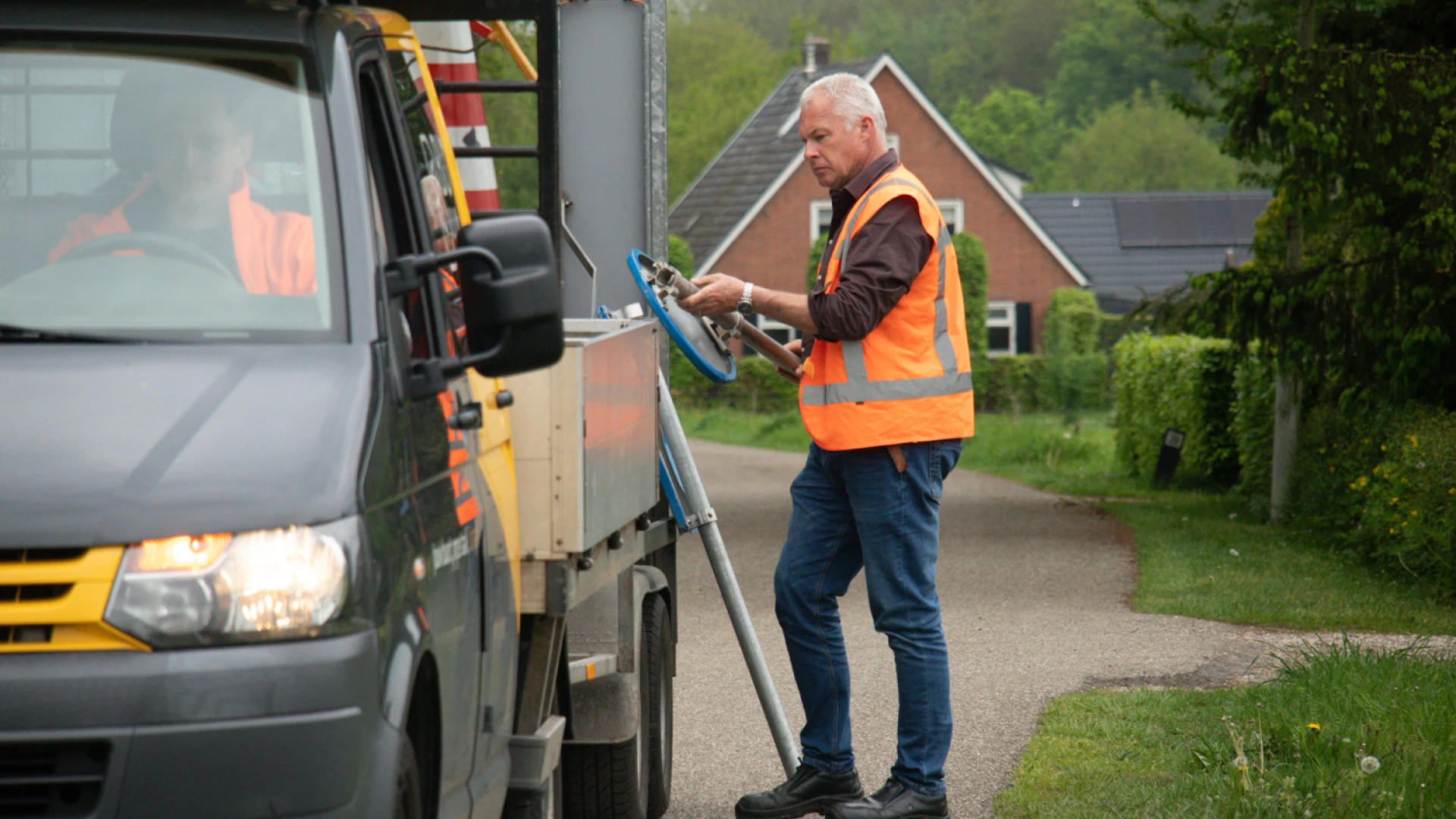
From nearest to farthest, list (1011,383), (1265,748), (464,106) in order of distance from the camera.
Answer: (1265,748) < (464,106) < (1011,383)

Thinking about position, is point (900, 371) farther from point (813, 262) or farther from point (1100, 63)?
point (1100, 63)

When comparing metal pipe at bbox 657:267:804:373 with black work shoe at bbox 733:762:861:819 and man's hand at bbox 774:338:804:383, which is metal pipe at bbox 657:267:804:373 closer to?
man's hand at bbox 774:338:804:383

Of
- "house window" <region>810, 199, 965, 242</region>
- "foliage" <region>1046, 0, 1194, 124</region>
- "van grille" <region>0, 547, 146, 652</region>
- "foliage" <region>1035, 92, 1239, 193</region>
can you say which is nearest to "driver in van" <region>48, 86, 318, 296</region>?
"van grille" <region>0, 547, 146, 652</region>

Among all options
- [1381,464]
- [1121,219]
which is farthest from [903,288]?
[1121,219]

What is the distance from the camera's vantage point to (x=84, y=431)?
101 inches

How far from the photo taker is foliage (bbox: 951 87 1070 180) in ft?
290

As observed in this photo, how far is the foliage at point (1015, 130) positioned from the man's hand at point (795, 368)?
274 feet

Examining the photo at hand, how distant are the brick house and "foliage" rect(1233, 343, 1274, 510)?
28.0 m

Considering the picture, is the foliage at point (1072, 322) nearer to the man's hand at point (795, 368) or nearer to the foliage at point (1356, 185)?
the foliage at point (1356, 185)

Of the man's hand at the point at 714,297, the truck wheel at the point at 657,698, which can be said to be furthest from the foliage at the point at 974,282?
the man's hand at the point at 714,297

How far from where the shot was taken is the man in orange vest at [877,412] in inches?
195

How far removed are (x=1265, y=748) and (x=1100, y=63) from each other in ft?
301

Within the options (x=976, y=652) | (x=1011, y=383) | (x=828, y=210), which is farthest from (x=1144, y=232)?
(x=976, y=652)

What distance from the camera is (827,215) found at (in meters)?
45.4
